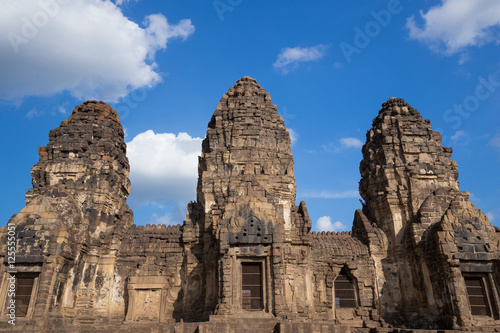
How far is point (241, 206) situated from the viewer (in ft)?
55.4

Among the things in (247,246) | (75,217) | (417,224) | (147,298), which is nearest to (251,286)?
(247,246)

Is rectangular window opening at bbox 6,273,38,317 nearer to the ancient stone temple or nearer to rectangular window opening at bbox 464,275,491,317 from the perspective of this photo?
the ancient stone temple

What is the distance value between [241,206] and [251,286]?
11.4 ft

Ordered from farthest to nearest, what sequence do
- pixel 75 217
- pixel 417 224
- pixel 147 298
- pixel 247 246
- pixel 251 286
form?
pixel 417 224 → pixel 75 217 → pixel 147 298 → pixel 247 246 → pixel 251 286

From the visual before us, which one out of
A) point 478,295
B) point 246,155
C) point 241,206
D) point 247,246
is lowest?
point 478,295

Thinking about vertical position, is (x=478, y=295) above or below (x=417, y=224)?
below

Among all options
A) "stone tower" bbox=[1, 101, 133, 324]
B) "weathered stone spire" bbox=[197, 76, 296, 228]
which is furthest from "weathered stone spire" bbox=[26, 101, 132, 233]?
"weathered stone spire" bbox=[197, 76, 296, 228]

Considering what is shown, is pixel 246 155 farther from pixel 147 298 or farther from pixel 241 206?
pixel 147 298

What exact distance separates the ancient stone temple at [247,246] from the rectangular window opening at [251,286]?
0.06m

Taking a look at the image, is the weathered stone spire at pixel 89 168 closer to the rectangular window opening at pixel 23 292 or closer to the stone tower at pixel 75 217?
the stone tower at pixel 75 217

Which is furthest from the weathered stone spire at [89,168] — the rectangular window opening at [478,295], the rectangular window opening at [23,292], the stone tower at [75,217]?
the rectangular window opening at [478,295]

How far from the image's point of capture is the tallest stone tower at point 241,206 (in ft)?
52.4

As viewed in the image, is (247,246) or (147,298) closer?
(247,246)

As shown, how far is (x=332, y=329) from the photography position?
44.7 feet
